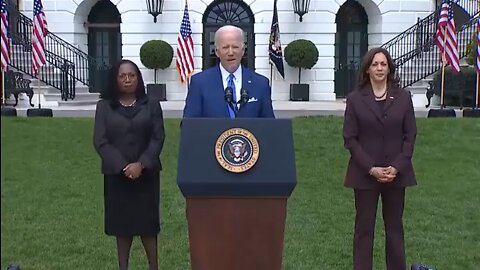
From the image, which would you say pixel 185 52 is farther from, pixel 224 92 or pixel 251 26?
pixel 224 92

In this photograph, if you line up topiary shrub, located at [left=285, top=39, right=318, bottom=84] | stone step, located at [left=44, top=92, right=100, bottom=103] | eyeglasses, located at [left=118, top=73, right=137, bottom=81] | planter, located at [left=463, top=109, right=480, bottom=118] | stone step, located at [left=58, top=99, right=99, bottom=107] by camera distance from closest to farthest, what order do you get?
eyeglasses, located at [left=118, top=73, right=137, bottom=81] → planter, located at [left=463, top=109, right=480, bottom=118] → stone step, located at [left=58, top=99, right=99, bottom=107] → stone step, located at [left=44, top=92, right=100, bottom=103] → topiary shrub, located at [left=285, top=39, right=318, bottom=84]

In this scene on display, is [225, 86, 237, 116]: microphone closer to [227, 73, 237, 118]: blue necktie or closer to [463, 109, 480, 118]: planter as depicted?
[227, 73, 237, 118]: blue necktie

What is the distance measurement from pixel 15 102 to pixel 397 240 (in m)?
17.2

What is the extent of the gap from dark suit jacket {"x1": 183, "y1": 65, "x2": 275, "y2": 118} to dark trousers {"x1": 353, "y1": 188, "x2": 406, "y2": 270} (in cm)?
111

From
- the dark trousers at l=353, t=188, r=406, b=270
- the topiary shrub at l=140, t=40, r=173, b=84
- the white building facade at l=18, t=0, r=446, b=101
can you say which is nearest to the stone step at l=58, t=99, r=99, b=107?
the topiary shrub at l=140, t=40, r=173, b=84

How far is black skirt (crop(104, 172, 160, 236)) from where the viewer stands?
5.15 m

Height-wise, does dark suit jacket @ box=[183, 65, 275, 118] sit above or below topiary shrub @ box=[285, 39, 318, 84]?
below

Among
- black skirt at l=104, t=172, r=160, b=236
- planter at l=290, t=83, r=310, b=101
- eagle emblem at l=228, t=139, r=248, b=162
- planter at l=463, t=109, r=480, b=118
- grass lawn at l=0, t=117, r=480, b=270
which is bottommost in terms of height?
grass lawn at l=0, t=117, r=480, b=270

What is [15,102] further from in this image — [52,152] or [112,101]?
[112,101]

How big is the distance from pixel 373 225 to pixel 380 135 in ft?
2.36

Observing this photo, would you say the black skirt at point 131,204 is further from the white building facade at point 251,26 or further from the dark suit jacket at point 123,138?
the white building facade at point 251,26

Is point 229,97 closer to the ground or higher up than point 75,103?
higher up

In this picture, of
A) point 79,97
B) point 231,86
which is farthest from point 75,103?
point 231,86

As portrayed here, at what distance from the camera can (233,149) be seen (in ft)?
14.0
